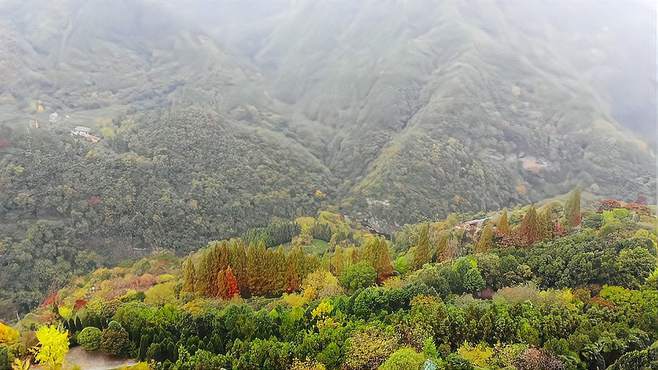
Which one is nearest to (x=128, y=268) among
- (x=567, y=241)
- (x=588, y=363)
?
(x=567, y=241)

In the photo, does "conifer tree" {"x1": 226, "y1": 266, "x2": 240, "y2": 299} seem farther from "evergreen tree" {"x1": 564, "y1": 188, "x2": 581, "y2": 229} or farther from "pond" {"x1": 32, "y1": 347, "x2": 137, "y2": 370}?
"evergreen tree" {"x1": 564, "y1": 188, "x2": 581, "y2": 229}

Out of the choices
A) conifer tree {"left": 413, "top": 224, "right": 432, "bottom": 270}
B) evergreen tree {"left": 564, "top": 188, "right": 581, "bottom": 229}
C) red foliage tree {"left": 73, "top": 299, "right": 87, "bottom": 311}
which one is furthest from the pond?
evergreen tree {"left": 564, "top": 188, "right": 581, "bottom": 229}

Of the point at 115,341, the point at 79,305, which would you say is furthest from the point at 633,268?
the point at 79,305

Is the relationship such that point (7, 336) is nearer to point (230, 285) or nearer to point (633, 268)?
point (230, 285)

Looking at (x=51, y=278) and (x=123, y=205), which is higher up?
(x=123, y=205)

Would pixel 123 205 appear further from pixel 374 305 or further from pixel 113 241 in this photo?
pixel 374 305

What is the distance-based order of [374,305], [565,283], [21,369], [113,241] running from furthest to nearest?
1. [113,241]
2. [565,283]
3. [374,305]
4. [21,369]
